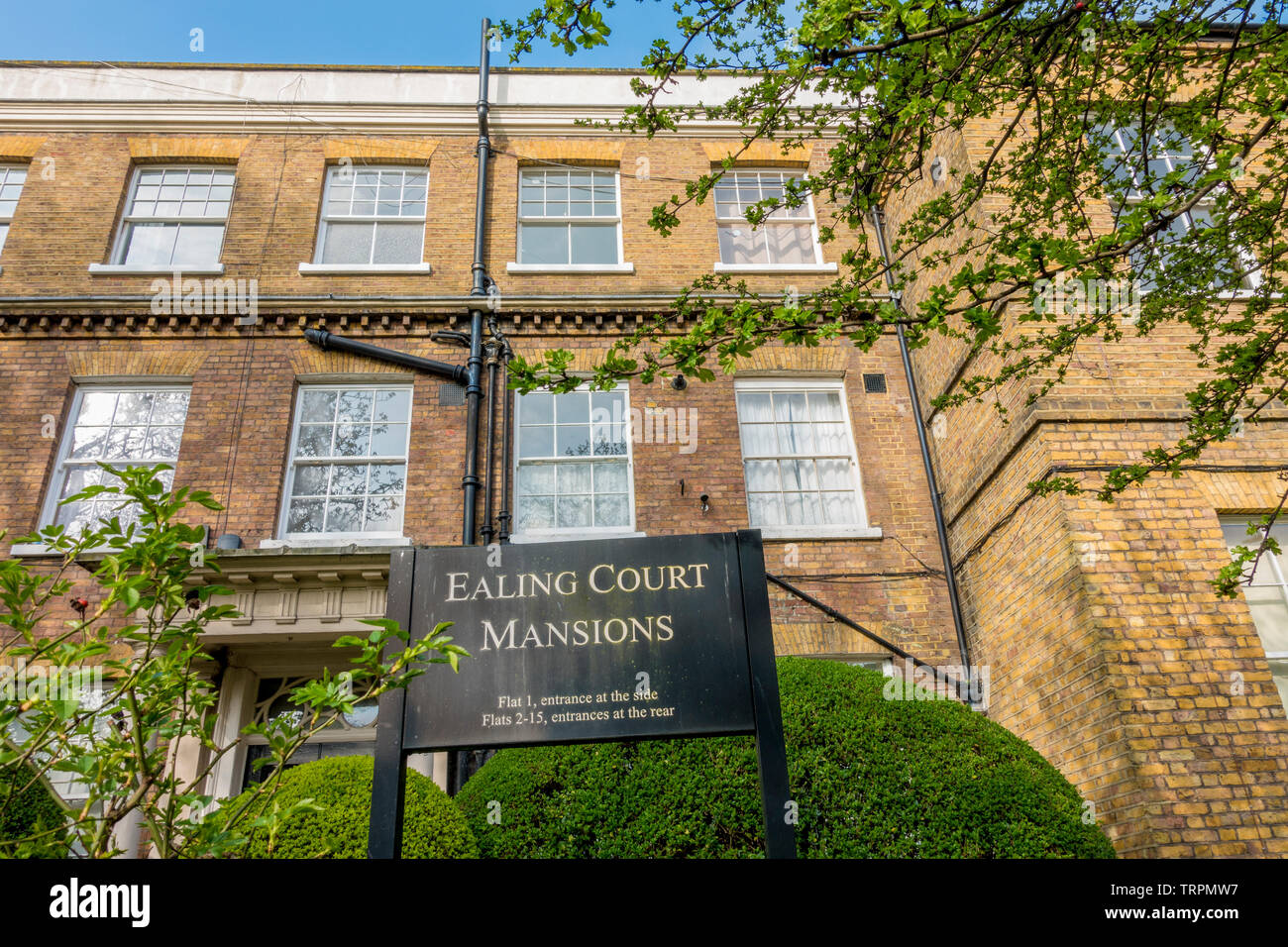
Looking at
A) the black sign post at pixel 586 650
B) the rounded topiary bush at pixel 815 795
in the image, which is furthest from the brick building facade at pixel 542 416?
the black sign post at pixel 586 650

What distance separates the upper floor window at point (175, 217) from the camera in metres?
10.5

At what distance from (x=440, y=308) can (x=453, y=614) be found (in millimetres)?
6958

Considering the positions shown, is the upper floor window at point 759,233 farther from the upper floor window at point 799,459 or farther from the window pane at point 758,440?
the window pane at point 758,440

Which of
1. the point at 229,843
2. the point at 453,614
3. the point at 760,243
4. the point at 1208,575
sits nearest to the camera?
the point at 229,843

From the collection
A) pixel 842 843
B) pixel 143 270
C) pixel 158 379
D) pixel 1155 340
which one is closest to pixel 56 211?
pixel 143 270

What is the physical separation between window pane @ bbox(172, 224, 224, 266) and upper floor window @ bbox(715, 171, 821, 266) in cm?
676

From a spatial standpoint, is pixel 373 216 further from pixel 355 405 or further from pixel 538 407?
pixel 538 407

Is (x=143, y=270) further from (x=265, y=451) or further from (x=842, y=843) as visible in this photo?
(x=842, y=843)

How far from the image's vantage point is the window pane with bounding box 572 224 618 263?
429 inches

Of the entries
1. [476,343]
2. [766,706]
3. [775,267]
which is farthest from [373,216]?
[766,706]

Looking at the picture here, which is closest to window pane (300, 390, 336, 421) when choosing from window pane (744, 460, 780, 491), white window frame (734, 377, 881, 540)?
white window frame (734, 377, 881, 540)

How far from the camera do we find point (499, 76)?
11.8 m

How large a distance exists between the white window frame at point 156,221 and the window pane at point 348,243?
50.1 inches

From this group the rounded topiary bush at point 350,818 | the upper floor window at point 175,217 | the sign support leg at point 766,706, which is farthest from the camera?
the upper floor window at point 175,217
